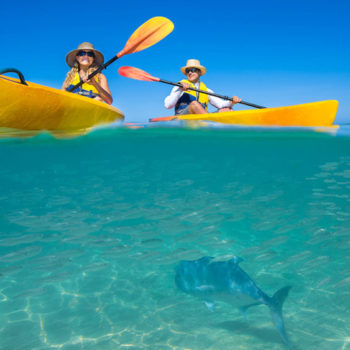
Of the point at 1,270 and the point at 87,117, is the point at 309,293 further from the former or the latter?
the point at 87,117

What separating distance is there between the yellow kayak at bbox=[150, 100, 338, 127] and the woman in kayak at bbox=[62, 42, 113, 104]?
2193 mm

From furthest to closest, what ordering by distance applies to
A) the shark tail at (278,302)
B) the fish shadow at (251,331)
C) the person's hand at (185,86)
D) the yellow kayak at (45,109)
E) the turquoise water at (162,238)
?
1. the person's hand at (185,86)
2. the yellow kayak at (45,109)
3. the turquoise water at (162,238)
4. the fish shadow at (251,331)
5. the shark tail at (278,302)

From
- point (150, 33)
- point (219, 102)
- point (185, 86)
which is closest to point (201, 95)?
point (219, 102)

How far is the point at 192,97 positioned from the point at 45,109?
4171mm

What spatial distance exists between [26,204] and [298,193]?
5.96 metres

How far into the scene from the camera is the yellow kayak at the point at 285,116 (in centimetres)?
721

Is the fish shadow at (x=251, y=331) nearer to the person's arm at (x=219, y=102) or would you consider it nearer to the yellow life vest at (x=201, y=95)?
the yellow life vest at (x=201, y=95)

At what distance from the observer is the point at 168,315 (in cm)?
288

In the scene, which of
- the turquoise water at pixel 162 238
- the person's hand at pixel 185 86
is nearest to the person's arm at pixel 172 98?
the person's hand at pixel 185 86

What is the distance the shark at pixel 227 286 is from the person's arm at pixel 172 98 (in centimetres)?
648

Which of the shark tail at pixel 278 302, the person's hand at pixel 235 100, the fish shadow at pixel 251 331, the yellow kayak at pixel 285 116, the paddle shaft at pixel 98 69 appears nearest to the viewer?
the shark tail at pixel 278 302

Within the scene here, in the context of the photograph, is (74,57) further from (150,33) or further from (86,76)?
(150,33)

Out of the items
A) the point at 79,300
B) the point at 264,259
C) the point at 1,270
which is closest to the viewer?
the point at 79,300

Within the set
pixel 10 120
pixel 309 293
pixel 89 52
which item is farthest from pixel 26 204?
pixel 309 293
